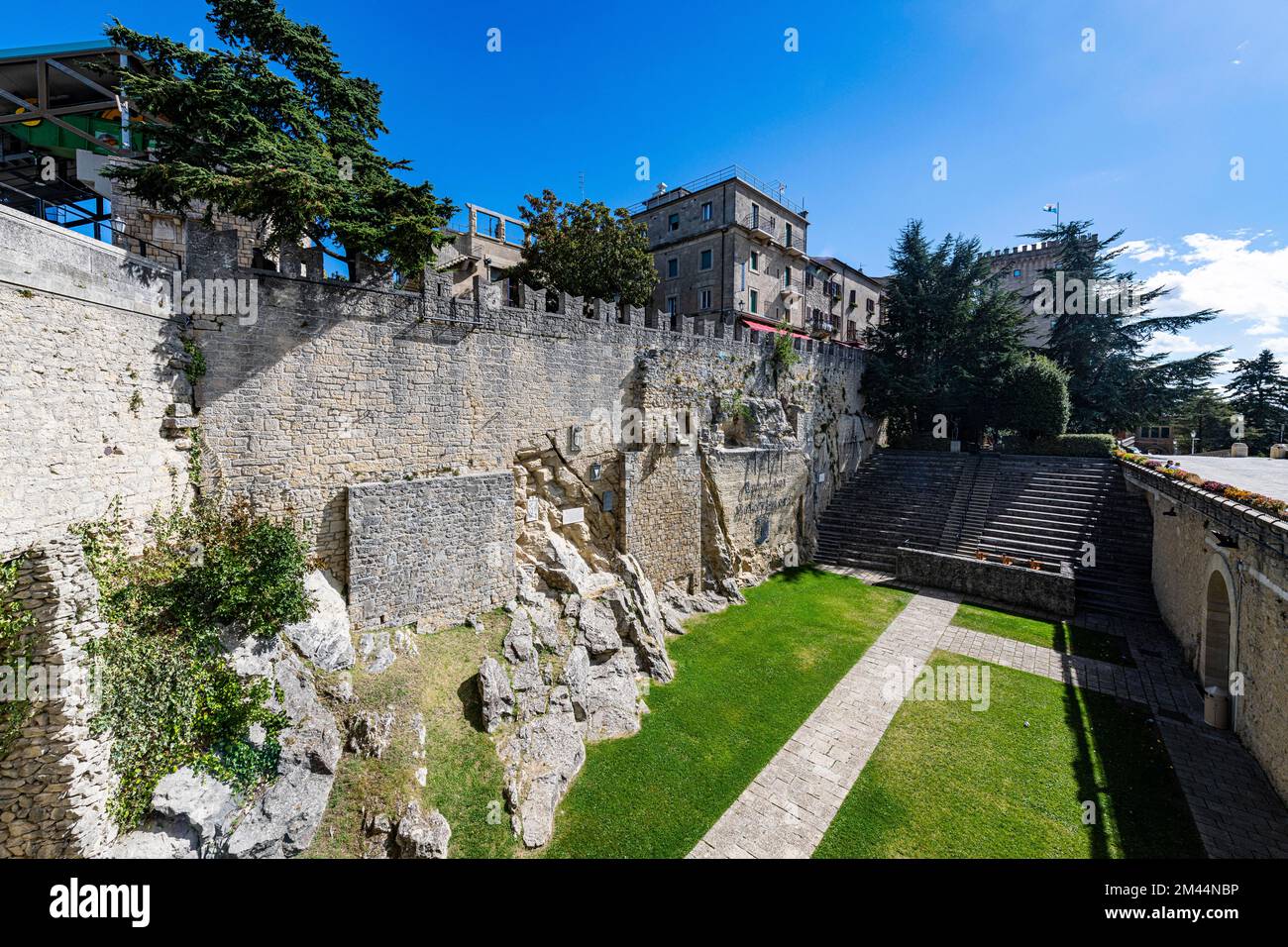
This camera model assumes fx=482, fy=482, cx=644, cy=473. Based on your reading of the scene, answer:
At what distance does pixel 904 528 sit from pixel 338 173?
24.7 metres

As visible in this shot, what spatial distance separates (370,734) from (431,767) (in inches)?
49.4

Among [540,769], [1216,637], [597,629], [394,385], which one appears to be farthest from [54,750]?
[1216,637]

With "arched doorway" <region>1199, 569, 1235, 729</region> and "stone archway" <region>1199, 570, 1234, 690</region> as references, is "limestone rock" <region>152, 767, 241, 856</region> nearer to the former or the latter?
"arched doorway" <region>1199, 569, 1235, 729</region>

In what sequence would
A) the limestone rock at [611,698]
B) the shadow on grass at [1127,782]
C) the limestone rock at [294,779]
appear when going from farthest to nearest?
the limestone rock at [611,698] → the shadow on grass at [1127,782] → the limestone rock at [294,779]

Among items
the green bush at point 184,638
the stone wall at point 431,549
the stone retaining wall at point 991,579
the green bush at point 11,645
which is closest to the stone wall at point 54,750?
the green bush at point 11,645

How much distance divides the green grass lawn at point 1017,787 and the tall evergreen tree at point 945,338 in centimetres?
1947

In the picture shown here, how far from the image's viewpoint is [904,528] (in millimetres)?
22938

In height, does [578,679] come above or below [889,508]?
below

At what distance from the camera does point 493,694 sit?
10.1 metres

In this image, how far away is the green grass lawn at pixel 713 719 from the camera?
8.59 m

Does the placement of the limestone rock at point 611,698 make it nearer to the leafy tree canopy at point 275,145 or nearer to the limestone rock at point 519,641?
the limestone rock at point 519,641

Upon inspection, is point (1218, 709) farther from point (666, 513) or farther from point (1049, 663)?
point (666, 513)
